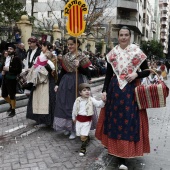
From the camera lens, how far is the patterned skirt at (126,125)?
156 inches

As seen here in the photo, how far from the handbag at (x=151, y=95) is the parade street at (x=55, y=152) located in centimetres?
95

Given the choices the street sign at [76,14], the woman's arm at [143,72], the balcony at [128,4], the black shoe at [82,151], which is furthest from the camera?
the balcony at [128,4]

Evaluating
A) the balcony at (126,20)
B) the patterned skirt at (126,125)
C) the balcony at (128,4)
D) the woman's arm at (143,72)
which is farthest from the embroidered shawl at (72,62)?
the balcony at (128,4)

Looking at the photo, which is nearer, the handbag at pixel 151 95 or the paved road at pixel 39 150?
the handbag at pixel 151 95

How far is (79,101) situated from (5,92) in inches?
123

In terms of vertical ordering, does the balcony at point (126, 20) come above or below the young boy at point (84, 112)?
above

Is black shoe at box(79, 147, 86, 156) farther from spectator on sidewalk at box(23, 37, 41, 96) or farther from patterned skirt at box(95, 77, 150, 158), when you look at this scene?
spectator on sidewalk at box(23, 37, 41, 96)

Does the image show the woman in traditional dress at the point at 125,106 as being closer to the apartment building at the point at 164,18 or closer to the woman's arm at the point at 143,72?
the woman's arm at the point at 143,72

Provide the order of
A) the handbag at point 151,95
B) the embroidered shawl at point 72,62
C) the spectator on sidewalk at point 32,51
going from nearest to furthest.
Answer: the handbag at point 151,95, the embroidered shawl at point 72,62, the spectator on sidewalk at point 32,51

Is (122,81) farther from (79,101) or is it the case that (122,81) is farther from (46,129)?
(46,129)

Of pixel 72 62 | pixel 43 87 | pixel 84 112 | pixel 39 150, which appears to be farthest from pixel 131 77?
pixel 43 87

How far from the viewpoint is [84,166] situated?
4.22 meters

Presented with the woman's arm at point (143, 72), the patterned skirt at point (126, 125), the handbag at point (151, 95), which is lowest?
Answer: the patterned skirt at point (126, 125)

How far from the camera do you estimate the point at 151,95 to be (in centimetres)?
391
